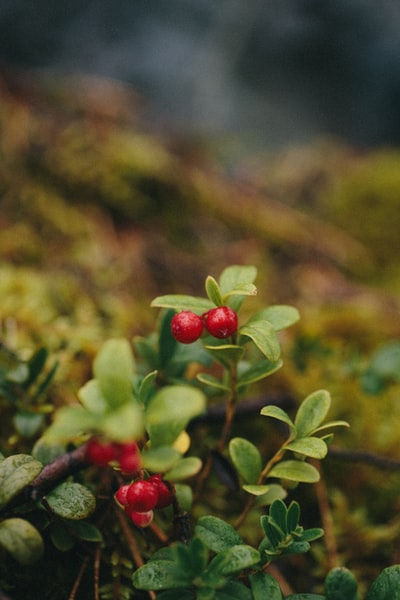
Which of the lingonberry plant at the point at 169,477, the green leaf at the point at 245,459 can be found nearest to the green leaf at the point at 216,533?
the lingonberry plant at the point at 169,477

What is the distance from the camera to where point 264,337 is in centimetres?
80

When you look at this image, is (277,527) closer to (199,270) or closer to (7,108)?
(199,270)

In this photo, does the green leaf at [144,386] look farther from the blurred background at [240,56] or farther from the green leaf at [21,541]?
the blurred background at [240,56]

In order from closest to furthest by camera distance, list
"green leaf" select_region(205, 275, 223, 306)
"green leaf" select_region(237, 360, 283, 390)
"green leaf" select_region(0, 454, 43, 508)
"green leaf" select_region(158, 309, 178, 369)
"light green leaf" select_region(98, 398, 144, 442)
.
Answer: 1. "light green leaf" select_region(98, 398, 144, 442)
2. "green leaf" select_region(0, 454, 43, 508)
3. "green leaf" select_region(205, 275, 223, 306)
4. "green leaf" select_region(237, 360, 283, 390)
5. "green leaf" select_region(158, 309, 178, 369)

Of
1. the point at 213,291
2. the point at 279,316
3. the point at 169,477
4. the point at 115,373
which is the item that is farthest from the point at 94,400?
the point at 279,316

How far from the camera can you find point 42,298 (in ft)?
5.24

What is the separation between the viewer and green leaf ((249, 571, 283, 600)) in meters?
0.74

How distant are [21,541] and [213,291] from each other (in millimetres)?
480

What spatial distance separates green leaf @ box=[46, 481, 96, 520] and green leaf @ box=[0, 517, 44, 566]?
5 cm

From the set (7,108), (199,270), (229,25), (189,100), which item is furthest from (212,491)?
(229,25)

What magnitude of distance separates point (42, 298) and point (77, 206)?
103cm

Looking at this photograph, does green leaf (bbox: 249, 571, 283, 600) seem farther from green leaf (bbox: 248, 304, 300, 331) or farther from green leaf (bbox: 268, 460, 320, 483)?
green leaf (bbox: 248, 304, 300, 331)

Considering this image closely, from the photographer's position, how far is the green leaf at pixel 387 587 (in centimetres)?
75

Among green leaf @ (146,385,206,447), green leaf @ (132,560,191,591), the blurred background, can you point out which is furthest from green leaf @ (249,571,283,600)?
the blurred background
